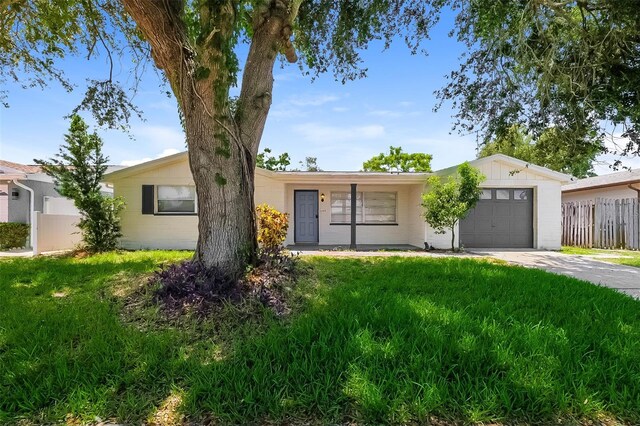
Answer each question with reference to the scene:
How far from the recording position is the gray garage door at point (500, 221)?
1152 centimetres

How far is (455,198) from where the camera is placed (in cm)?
1001

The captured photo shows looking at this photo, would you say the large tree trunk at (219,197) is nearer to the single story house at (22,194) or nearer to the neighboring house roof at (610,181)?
the single story house at (22,194)

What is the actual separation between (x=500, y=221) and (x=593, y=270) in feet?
15.0

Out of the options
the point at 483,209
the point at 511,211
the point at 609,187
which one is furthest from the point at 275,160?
the point at 609,187

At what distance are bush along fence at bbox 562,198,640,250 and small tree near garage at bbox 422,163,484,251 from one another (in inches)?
227

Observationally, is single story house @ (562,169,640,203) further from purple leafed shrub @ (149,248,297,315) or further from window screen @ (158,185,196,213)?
window screen @ (158,185,196,213)

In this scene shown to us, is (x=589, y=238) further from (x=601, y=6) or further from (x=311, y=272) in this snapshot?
(x=311, y=272)

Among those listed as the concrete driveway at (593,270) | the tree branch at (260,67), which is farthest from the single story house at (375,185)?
the tree branch at (260,67)

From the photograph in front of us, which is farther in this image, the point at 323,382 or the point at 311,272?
the point at 311,272

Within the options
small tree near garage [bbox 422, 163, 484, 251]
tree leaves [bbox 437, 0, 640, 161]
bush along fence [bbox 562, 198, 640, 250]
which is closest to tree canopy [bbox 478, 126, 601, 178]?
tree leaves [bbox 437, 0, 640, 161]

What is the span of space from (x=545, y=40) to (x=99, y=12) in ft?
32.5

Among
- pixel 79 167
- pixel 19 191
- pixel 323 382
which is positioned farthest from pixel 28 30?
pixel 323 382

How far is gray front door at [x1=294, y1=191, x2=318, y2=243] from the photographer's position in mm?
12828

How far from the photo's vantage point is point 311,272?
5586mm
